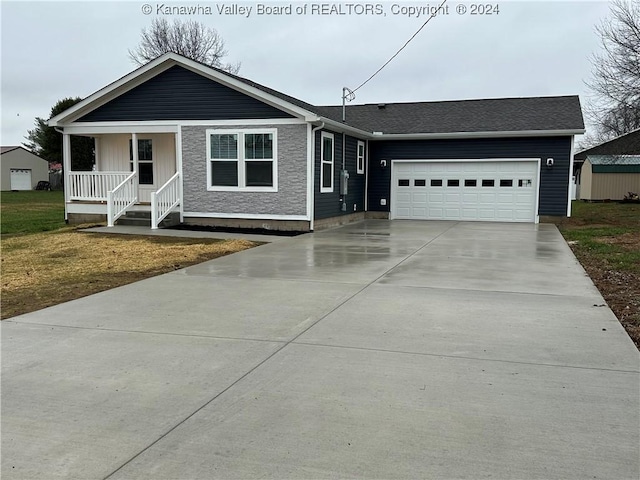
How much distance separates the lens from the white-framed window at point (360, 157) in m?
19.3

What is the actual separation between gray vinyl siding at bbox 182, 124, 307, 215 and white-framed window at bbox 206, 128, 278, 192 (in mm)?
139

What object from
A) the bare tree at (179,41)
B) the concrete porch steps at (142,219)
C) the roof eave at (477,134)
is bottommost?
the concrete porch steps at (142,219)

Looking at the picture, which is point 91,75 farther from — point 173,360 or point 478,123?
point 173,360

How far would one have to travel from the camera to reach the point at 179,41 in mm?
36938

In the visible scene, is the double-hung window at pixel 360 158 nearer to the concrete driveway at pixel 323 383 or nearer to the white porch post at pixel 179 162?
the white porch post at pixel 179 162

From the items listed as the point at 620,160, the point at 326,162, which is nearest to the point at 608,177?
the point at 620,160

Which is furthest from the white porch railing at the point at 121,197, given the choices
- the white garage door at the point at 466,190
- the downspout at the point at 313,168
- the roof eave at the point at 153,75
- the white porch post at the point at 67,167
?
the white garage door at the point at 466,190

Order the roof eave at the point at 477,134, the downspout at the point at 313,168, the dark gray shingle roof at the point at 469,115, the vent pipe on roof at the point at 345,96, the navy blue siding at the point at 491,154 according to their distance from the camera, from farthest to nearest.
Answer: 1. the vent pipe on roof at the point at 345,96
2. the dark gray shingle roof at the point at 469,115
3. the navy blue siding at the point at 491,154
4. the roof eave at the point at 477,134
5. the downspout at the point at 313,168

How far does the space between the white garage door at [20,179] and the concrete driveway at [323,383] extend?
5090cm

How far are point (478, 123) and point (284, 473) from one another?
18.4m

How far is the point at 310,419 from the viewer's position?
3.32 metres

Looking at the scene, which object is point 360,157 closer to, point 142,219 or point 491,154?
point 491,154

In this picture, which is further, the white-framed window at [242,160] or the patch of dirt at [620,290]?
the white-framed window at [242,160]

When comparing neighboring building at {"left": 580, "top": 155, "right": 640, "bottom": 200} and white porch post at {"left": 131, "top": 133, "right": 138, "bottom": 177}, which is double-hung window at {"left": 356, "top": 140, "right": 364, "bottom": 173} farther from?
neighboring building at {"left": 580, "top": 155, "right": 640, "bottom": 200}
